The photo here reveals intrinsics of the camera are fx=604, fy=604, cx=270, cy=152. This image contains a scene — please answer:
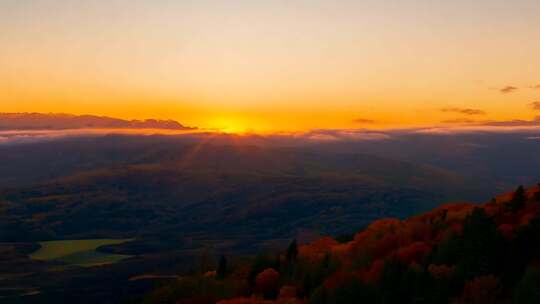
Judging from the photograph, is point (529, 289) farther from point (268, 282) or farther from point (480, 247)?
point (268, 282)

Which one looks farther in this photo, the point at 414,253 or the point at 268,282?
the point at 268,282

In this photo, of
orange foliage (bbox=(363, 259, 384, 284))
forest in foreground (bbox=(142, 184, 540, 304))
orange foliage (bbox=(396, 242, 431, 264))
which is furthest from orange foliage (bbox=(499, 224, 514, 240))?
orange foliage (bbox=(363, 259, 384, 284))

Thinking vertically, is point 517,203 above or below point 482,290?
above

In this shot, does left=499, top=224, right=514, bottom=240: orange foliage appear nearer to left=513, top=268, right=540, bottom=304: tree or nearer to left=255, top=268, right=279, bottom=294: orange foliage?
left=513, top=268, right=540, bottom=304: tree

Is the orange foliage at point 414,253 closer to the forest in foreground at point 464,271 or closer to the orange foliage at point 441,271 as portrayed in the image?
the forest in foreground at point 464,271

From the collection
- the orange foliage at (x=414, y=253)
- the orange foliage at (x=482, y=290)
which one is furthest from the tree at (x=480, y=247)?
the orange foliage at (x=414, y=253)

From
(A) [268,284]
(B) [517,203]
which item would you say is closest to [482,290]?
(B) [517,203]

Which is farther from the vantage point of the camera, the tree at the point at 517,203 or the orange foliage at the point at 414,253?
the tree at the point at 517,203

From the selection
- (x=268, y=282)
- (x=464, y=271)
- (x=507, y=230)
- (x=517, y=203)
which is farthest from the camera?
(x=268, y=282)

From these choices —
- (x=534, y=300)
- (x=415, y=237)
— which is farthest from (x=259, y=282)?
(x=534, y=300)

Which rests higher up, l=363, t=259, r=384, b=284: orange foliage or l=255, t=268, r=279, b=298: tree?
l=363, t=259, r=384, b=284: orange foliage

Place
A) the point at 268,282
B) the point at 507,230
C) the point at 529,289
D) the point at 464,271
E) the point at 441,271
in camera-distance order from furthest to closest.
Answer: the point at 268,282, the point at 507,230, the point at 441,271, the point at 464,271, the point at 529,289

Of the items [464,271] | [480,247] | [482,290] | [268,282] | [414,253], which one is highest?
[480,247]
